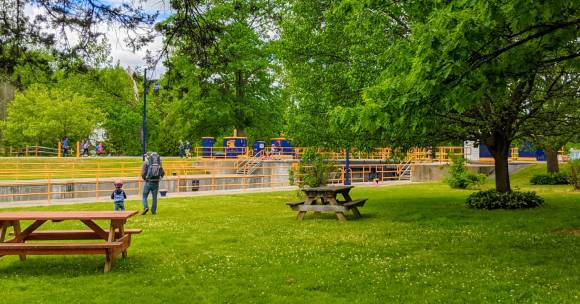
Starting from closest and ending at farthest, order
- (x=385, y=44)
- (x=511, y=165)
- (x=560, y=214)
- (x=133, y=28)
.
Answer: (x=133, y=28) → (x=560, y=214) → (x=385, y=44) → (x=511, y=165)

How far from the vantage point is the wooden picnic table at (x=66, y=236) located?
8.34 metres

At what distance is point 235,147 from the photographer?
4550 cm

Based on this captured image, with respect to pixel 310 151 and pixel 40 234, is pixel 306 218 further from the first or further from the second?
pixel 40 234

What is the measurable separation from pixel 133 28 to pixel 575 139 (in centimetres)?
1736

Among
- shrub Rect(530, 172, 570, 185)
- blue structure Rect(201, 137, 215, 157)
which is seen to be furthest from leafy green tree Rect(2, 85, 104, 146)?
shrub Rect(530, 172, 570, 185)

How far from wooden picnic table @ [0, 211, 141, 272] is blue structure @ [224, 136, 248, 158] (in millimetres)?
35525

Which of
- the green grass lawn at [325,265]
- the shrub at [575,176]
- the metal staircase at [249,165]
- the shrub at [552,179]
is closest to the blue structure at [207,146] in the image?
the metal staircase at [249,165]

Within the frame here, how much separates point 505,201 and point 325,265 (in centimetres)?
1101

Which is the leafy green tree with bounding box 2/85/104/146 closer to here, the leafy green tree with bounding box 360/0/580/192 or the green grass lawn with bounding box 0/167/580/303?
the green grass lawn with bounding box 0/167/580/303

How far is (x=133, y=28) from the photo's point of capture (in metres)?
6.89

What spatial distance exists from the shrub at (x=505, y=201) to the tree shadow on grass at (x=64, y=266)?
40.0 feet

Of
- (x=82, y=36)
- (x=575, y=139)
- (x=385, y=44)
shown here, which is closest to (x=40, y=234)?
(x=82, y=36)

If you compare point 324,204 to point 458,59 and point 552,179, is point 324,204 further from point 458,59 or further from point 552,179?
point 552,179

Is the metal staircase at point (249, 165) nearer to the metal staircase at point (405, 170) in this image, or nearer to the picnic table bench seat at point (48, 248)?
the metal staircase at point (405, 170)
